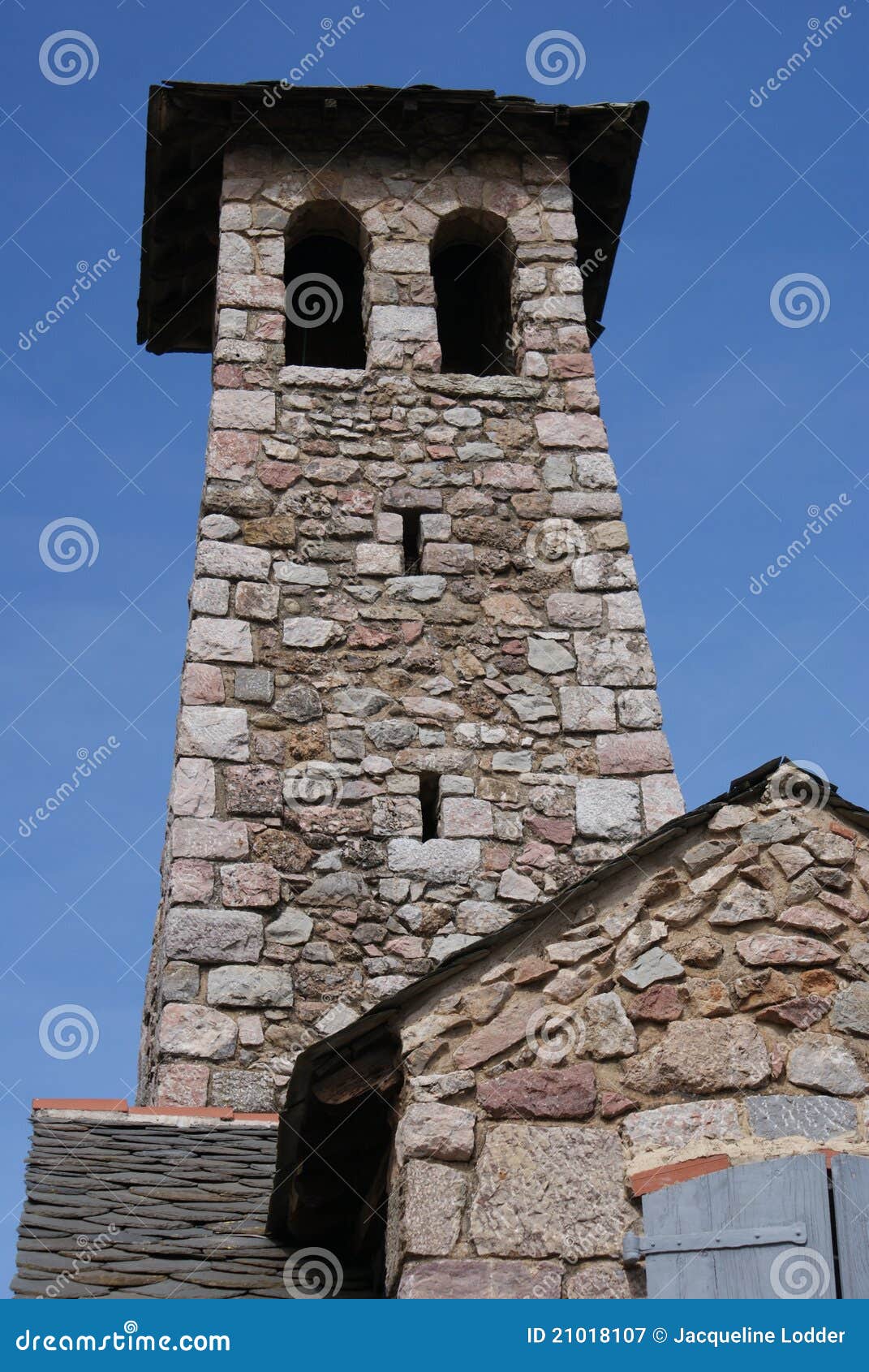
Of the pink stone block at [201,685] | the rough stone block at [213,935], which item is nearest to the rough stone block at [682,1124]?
the rough stone block at [213,935]

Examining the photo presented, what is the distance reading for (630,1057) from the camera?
471 cm

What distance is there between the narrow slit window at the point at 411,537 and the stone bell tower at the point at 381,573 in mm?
26

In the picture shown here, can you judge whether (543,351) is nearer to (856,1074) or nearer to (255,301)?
(255,301)

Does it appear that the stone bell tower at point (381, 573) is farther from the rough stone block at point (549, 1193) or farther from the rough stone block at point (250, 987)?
the rough stone block at point (549, 1193)

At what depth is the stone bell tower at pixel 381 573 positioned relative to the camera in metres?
7.70

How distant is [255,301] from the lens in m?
9.66

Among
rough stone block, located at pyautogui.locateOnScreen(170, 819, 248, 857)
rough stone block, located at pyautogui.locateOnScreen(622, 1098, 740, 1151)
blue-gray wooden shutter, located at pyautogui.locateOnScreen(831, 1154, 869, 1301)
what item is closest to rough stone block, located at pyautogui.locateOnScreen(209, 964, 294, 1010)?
rough stone block, located at pyautogui.locateOnScreen(170, 819, 248, 857)

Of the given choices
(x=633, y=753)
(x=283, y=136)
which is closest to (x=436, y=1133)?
(x=633, y=753)

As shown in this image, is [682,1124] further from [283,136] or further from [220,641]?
[283,136]

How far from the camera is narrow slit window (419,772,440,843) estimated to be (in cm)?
816

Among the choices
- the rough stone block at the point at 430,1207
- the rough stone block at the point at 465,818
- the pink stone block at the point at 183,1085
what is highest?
the rough stone block at the point at 465,818

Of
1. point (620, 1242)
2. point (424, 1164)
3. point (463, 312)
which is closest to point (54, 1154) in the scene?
point (424, 1164)

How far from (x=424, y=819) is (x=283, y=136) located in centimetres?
458

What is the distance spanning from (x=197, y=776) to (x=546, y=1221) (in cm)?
395
